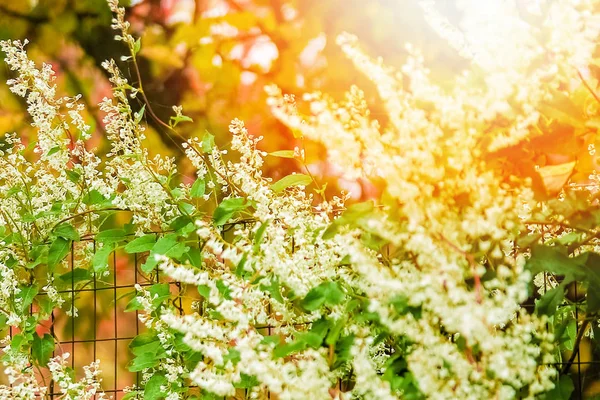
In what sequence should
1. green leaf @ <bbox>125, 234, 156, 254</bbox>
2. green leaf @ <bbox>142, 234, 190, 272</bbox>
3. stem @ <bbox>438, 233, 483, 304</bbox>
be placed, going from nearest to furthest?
stem @ <bbox>438, 233, 483, 304</bbox> → green leaf @ <bbox>142, 234, 190, 272</bbox> → green leaf @ <bbox>125, 234, 156, 254</bbox>

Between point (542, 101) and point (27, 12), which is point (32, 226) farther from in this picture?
point (27, 12)

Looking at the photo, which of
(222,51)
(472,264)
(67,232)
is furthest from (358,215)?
(222,51)

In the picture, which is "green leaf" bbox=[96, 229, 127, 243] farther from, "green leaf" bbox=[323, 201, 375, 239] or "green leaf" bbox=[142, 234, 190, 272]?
"green leaf" bbox=[323, 201, 375, 239]

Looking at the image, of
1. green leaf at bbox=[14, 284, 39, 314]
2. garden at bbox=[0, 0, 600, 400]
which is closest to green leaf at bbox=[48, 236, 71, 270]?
garden at bbox=[0, 0, 600, 400]

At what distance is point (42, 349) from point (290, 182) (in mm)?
1077

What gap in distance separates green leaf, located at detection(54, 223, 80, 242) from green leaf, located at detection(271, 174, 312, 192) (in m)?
0.77

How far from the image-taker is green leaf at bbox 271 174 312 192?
6.63 feet

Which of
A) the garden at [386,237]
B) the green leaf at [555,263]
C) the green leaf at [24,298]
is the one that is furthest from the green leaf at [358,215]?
the green leaf at [24,298]

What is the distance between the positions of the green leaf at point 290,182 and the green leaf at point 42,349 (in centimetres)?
103

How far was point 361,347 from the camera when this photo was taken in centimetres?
157

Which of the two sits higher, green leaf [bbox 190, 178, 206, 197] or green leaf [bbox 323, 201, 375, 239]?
green leaf [bbox 190, 178, 206, 197]

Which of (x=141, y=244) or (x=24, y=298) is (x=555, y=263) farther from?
(x=24, y=298)

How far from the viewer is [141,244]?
221 centimetres

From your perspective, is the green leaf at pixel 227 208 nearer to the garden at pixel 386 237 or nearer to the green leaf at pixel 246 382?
the garden at pixel 386 237
